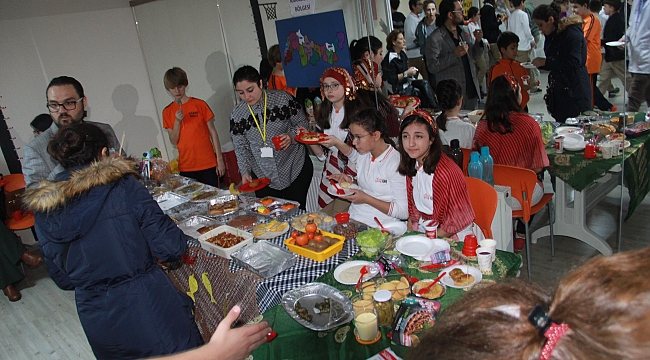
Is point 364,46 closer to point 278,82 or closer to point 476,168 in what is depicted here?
point 278,82

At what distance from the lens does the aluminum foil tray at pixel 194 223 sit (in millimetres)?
3036

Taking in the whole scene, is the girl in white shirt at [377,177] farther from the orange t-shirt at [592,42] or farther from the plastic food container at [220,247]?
the orange t-shirt at [592,42]

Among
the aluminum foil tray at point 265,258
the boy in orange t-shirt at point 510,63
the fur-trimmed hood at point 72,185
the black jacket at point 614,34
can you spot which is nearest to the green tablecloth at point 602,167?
the black jacket at point 614,34

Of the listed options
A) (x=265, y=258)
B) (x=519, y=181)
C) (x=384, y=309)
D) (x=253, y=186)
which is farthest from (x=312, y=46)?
(x=384, y=309)

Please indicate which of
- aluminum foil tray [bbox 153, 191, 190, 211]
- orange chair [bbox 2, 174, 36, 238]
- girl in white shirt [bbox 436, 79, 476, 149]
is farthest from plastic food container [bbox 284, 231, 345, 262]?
orange chair [bbox 2, 174, 36, 238]

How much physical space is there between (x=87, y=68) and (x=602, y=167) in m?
5.56

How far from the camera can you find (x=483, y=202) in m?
2.79

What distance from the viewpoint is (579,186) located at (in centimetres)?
341

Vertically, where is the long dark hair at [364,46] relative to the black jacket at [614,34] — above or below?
above

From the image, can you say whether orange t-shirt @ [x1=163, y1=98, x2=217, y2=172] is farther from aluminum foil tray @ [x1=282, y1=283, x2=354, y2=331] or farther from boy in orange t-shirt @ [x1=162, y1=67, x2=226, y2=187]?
aluminum foil tray @ [x1=282, y1=283, x2=354, y2=331]

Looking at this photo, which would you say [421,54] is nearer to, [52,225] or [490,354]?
[52,225]

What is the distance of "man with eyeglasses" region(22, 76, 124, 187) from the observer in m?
3.12

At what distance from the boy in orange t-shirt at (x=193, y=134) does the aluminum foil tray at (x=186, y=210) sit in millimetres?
1186

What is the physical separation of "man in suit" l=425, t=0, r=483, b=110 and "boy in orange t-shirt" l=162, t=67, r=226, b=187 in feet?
7.96
